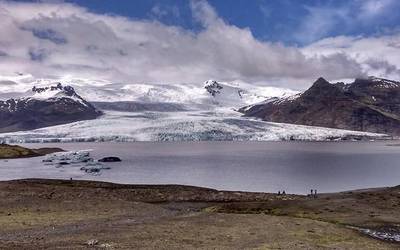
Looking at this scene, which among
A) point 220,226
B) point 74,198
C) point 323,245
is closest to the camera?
point 323,245

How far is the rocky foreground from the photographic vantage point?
3509 cm

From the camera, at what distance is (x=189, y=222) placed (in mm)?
44812

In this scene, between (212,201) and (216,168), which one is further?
(216,168)

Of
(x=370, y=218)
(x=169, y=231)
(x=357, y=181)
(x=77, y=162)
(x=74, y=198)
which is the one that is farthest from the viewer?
(x=77, y=162)

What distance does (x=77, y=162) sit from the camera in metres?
153

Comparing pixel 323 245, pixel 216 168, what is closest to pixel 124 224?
pixel 323 245

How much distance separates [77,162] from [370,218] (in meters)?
117

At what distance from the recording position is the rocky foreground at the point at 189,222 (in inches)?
1382

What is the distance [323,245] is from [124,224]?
642 inches

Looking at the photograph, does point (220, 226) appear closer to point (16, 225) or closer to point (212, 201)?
point (16, 225)

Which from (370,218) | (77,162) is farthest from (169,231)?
(77,162)

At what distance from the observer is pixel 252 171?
413 ft

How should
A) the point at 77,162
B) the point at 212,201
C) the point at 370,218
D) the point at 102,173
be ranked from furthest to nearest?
the point at 77,162 → the point at 102,173 → the point at 212,201 → the point at 370,218

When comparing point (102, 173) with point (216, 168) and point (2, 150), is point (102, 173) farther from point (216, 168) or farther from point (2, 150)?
point (2, 150)
